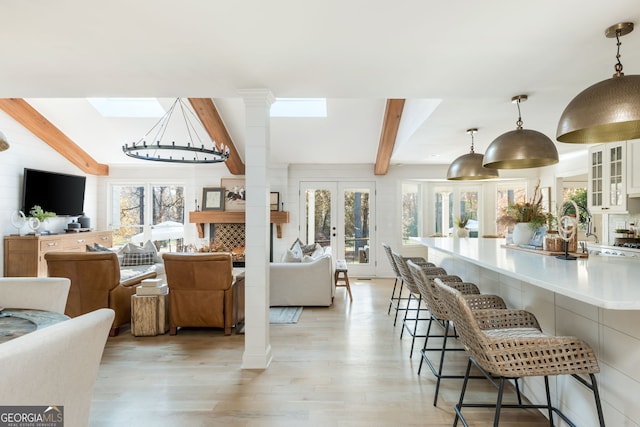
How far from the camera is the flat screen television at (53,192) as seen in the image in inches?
221

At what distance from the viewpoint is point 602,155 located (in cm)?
464

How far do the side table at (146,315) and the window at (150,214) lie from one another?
382 cm

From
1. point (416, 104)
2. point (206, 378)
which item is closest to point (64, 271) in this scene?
point (206, 378)

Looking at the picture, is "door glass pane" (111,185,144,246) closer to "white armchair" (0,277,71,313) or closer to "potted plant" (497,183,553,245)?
"white armchair" (0,277,71,313)

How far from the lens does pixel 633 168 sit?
4125 mm

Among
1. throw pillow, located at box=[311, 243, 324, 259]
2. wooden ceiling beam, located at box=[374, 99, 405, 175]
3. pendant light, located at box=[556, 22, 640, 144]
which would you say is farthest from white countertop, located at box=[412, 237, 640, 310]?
throw pillow, located at box=[311, 243, 324, 259]

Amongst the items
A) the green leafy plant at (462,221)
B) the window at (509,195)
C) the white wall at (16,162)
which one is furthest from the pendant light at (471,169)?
the white wall at (16,162)

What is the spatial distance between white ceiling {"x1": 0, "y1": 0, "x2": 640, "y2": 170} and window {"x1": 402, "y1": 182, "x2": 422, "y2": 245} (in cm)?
361

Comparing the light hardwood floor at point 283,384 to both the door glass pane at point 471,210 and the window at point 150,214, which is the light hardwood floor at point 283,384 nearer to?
the window at point 150,214

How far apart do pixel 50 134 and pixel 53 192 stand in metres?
0.99

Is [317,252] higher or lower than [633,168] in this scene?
lower

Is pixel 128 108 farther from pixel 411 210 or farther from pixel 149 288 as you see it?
pixel 411 210

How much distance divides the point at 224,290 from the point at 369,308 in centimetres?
202

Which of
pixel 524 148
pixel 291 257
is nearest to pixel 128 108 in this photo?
pixel 291 257
